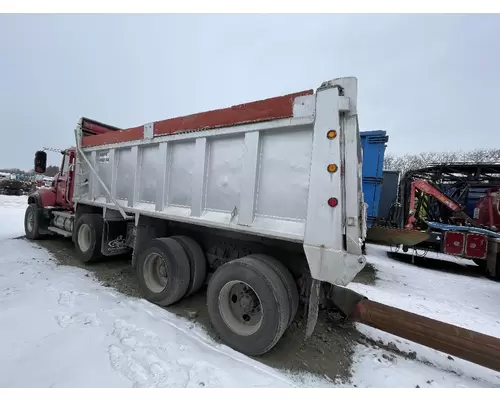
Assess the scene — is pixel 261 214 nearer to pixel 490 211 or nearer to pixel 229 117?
pixel 229 117

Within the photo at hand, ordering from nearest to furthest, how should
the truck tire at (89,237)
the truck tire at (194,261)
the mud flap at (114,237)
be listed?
1. the truck tire at (194,261)
2. the mud flap at (114,237)
3. the truck tire at (89,237)

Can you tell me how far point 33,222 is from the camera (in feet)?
22.7

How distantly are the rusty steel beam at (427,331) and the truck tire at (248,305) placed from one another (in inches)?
33.3

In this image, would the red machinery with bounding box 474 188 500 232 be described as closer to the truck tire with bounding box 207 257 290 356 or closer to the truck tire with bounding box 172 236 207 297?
the truck tire with bounding box 207 257 290 356

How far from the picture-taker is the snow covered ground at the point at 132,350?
85.7 inches

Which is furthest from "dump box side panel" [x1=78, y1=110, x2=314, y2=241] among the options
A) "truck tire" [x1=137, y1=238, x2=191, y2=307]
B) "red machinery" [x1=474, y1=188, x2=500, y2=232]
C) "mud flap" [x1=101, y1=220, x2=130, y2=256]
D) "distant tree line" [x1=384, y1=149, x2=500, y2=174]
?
"distant tree line" [x1=384, y1=149, x2=500, y2=174]

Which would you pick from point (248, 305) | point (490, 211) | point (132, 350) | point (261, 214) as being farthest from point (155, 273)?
point (490, 211)

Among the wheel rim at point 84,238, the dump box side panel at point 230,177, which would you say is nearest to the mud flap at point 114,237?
the wheel rim at point 84,238

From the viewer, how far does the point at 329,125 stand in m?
2.25

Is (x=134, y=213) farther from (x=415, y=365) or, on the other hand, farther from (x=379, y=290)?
(x=379, y=290)

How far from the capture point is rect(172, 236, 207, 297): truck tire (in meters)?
3.45

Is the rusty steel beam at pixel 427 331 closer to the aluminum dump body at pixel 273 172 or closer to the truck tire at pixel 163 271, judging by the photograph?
the aluminum dump body at pixel 273 172

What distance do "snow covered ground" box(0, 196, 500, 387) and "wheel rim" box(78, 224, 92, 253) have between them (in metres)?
1.03

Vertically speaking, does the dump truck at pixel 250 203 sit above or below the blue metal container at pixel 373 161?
below
